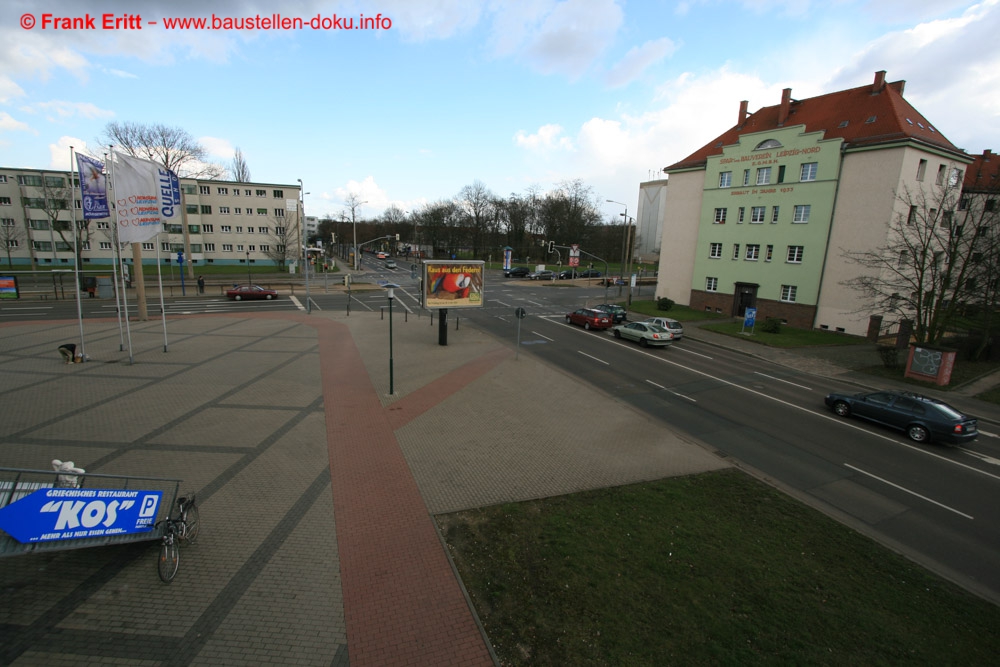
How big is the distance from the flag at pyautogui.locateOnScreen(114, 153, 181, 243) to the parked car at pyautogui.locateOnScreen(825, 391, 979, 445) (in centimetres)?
2579

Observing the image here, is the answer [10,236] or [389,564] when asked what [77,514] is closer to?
[389,564]

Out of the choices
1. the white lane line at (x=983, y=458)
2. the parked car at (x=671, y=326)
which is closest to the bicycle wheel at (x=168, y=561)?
the white lane line at (x=983, y=458)

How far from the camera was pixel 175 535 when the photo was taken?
7211mm

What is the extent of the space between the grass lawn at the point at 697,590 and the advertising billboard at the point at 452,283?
1568cm

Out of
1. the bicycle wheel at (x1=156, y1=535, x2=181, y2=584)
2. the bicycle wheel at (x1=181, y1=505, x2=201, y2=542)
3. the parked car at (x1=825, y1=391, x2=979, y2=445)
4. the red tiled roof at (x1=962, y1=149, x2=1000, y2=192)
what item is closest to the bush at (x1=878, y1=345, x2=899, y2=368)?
the parked car at (x1=825, y1=391, x2=979, y2=445)

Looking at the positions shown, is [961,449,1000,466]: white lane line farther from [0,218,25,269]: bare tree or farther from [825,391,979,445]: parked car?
[0,218,25,269]: bare tree

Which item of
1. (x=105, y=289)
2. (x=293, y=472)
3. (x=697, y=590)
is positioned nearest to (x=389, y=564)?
→ (x=293, y=472)

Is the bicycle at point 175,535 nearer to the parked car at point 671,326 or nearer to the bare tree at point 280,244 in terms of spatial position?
the parked car at point 671,326

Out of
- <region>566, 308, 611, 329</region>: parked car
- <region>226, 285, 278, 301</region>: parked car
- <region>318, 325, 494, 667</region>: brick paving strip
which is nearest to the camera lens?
<region>318, 325, 494, 667</region>: brick paving strip

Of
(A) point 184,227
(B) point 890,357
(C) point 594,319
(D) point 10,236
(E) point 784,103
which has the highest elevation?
(E) point 784,103

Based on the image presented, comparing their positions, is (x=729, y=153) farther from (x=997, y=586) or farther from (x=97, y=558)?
(x=97, y=558)

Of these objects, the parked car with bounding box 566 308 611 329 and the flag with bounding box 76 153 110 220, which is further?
the parked car with bounding box 566 308 611 329

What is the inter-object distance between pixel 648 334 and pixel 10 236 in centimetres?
7532

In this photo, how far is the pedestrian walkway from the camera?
6047mm
